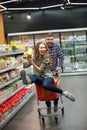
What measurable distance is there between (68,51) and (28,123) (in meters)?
7.83

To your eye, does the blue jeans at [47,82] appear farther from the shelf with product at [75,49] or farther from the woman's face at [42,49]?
the shelf with product at [75,49]

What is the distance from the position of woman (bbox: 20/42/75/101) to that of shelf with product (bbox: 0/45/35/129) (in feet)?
2.68

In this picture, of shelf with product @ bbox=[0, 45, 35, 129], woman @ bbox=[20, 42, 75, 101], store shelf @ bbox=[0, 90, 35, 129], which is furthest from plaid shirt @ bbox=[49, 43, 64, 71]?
store shelf @ bbox=[0, 90, 35, 129]

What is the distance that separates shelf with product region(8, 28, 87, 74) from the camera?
12490 mm

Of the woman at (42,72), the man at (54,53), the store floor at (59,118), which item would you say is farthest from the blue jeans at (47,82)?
the man at (54,53)

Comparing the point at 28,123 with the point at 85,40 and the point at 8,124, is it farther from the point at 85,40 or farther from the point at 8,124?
the point at 85,40

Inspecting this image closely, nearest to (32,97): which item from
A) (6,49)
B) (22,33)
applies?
(6,49)

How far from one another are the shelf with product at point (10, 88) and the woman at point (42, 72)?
82 centimetres

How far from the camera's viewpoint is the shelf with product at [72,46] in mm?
12490

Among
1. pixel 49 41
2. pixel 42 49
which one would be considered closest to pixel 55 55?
pixel 49 41

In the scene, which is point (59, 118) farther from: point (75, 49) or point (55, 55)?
point (75, 49)

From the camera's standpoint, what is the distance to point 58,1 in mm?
11516

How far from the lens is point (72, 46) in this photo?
12547 millimetres

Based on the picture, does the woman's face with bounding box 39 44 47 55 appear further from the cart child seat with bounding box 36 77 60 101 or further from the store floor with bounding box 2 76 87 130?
the store floor with bounding box 2 76 87 130
